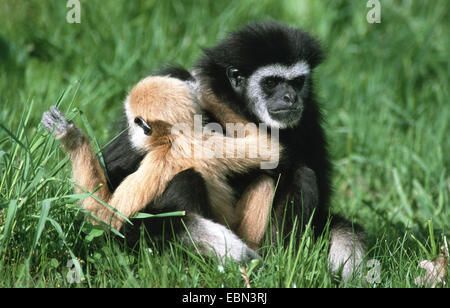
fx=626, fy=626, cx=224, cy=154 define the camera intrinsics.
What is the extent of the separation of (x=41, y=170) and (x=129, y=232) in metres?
0.94

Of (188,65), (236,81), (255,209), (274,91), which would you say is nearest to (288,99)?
(274,91)

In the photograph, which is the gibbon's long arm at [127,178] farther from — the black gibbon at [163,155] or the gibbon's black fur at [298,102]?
the gibbon's black fur at [298,102]

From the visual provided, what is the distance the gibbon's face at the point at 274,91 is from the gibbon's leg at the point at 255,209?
0.71 m

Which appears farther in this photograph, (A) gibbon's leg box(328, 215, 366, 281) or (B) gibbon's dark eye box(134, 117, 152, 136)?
(A) gibbon's leg box(328, 215, 366, 281)

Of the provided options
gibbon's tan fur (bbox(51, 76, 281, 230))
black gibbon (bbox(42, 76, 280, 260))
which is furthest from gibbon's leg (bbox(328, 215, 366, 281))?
gibbon's tan fur (bbox(51, 76, 281, 230))

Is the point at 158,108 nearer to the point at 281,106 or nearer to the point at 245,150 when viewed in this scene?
the point at 245,150

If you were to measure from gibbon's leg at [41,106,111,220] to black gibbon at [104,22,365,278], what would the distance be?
1.75ft

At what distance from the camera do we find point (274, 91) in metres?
6.31

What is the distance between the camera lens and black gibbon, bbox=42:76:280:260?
17.6 feet

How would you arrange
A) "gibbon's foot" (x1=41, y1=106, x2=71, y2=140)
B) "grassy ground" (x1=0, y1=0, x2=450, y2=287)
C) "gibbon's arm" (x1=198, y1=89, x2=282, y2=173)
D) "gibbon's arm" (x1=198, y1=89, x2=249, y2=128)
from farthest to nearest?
"gibbon's arm" (x1=198, y1=89, x2=249, y2=128) → "gibbon's arm" (x1=198, y1=89, x2=282, y2=173) → "gibbon's foot" (x1=41, y1=106, x2=71, y2=140) → "grassy ground" (x1=0, y1=0, x2=450, y2=287)

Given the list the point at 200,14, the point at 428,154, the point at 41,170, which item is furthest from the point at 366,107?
the point at 41,170

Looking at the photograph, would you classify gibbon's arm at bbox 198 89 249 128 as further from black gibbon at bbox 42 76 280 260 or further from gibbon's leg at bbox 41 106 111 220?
gibbon's leg at bbox 41 106 111 220

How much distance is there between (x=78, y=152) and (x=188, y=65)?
414 cm
